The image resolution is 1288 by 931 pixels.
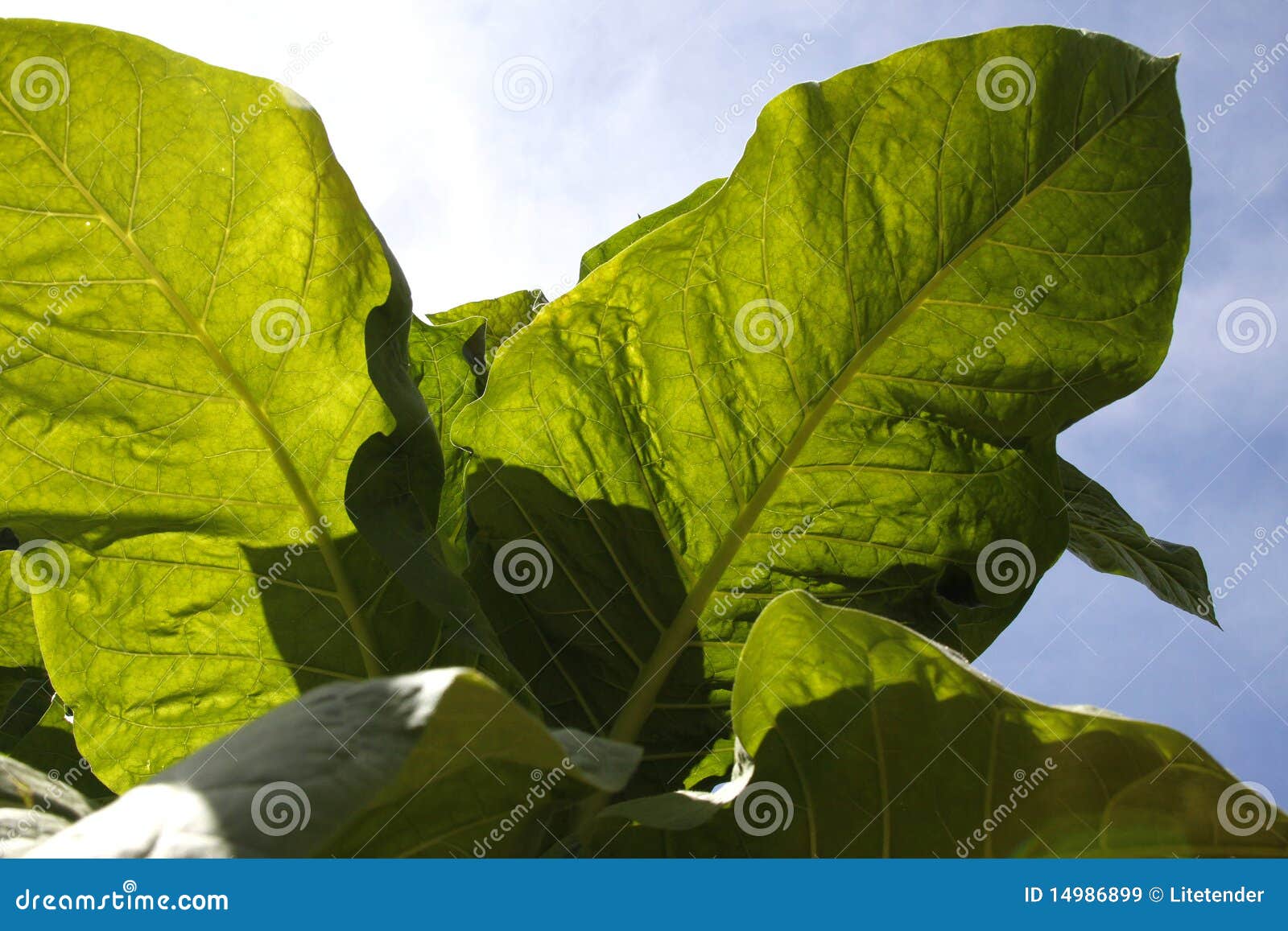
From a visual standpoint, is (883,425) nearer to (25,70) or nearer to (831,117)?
(831,117)

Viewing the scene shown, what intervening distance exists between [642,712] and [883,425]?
401 millimetres

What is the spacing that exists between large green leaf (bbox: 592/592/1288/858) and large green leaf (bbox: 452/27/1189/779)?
216 millimetres

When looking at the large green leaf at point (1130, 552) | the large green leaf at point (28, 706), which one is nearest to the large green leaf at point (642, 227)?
the large green leaf at point (1130, 552)

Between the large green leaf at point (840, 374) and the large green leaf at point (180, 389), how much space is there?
0.18 metres

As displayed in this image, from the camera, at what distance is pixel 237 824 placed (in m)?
0.52

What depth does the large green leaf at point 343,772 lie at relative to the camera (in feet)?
1.69

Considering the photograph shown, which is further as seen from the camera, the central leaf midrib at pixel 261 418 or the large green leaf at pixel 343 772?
the central leaf midrib at pixel 261 418

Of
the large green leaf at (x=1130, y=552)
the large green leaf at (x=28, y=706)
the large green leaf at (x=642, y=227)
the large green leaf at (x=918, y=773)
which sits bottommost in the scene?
the large green leaf at (x=28, y=706)

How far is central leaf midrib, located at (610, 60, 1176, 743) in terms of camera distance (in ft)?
3.34

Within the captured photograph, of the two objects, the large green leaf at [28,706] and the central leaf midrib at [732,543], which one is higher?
the central leaf midrib at [732,543]

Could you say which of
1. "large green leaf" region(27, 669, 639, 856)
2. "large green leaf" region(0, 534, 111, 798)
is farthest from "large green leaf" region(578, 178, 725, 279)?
"large green leaf" region(0, 534, 111, 798)

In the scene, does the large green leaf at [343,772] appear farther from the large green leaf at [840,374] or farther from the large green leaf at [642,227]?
the large green leaf at [642,227]

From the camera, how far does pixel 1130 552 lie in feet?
4.32

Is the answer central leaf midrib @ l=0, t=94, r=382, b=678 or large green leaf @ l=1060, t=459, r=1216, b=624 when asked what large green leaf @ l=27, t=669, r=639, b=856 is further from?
large green leaf @ l=1060, t=459, r=1216, b=624
